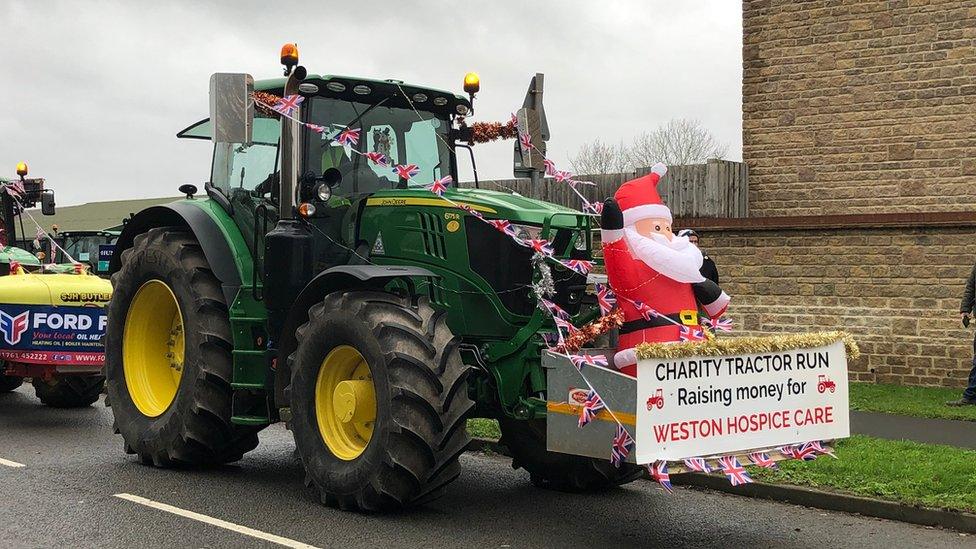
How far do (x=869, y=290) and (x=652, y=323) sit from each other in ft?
25.2

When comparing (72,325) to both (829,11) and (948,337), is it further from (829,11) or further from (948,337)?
(829,11)

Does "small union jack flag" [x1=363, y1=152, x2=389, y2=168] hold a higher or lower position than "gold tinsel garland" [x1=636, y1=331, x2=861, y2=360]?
higher

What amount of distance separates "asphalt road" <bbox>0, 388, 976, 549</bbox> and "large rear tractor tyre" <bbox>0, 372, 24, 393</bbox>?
174 inches

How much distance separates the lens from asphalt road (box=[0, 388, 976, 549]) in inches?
269

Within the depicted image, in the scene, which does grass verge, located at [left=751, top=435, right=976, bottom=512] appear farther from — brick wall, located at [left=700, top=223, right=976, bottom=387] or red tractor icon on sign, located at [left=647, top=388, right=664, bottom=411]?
brick wall, located at [left=700, top=223, right=976, bottom=387]

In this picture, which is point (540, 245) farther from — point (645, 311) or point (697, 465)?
point (697, 465)

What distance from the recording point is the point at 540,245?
287 inches

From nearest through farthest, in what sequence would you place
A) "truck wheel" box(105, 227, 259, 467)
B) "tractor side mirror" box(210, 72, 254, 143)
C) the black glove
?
the black glove < "tractor side mirror" box(210, 72, 254, 143) < "truck wheel" box(105, 227, 259, 467)

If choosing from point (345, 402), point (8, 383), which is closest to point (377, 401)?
point (345, 402)

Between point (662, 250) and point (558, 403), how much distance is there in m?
1.11

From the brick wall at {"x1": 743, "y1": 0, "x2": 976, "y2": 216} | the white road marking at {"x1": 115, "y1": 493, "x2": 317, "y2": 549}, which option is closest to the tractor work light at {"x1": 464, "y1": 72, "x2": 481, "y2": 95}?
the white road marking at {"x1": 115, "y1": 493, "x2": 317, "y2": 549}

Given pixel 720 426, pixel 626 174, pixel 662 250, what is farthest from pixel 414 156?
pixel 626 174

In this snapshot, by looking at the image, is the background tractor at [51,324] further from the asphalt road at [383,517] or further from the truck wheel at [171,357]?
the asphalt road at [383,517]

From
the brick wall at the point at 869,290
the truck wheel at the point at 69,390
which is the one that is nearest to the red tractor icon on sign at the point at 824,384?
the brick wall at the point at 869,290
